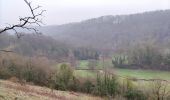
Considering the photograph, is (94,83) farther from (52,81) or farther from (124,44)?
(124,44)

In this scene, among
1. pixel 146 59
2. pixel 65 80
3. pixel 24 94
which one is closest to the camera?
pixel 24 94

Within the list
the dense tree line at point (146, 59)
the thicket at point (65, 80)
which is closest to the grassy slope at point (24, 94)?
the thicket at point (65, 80)

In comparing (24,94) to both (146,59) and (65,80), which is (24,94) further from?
(146,59)

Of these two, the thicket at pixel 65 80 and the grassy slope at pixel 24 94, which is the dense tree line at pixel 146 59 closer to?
the thicket at pixel 65 80

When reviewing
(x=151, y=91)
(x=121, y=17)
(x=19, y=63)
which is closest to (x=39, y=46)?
(x=19, y=63)

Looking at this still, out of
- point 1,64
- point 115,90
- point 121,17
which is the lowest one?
point 115,90

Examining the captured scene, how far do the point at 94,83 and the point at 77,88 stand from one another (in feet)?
10.9

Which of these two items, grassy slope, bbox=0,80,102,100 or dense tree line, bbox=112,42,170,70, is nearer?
grassy slope, bbox=0,80,102,100

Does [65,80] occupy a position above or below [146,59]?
below

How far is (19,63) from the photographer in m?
70.4

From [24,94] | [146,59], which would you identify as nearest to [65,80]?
[24,94]

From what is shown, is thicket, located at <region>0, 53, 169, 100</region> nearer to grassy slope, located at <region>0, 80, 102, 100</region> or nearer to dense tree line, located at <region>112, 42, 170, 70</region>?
grassy slope, located at <region>0, 80, 102, 100</region>

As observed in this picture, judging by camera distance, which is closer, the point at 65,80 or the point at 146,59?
the point at 65,80

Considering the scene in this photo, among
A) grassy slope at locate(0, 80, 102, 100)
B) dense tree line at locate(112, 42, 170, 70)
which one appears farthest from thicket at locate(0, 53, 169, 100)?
dense tree line at locate(112, 42, 170, 70)
